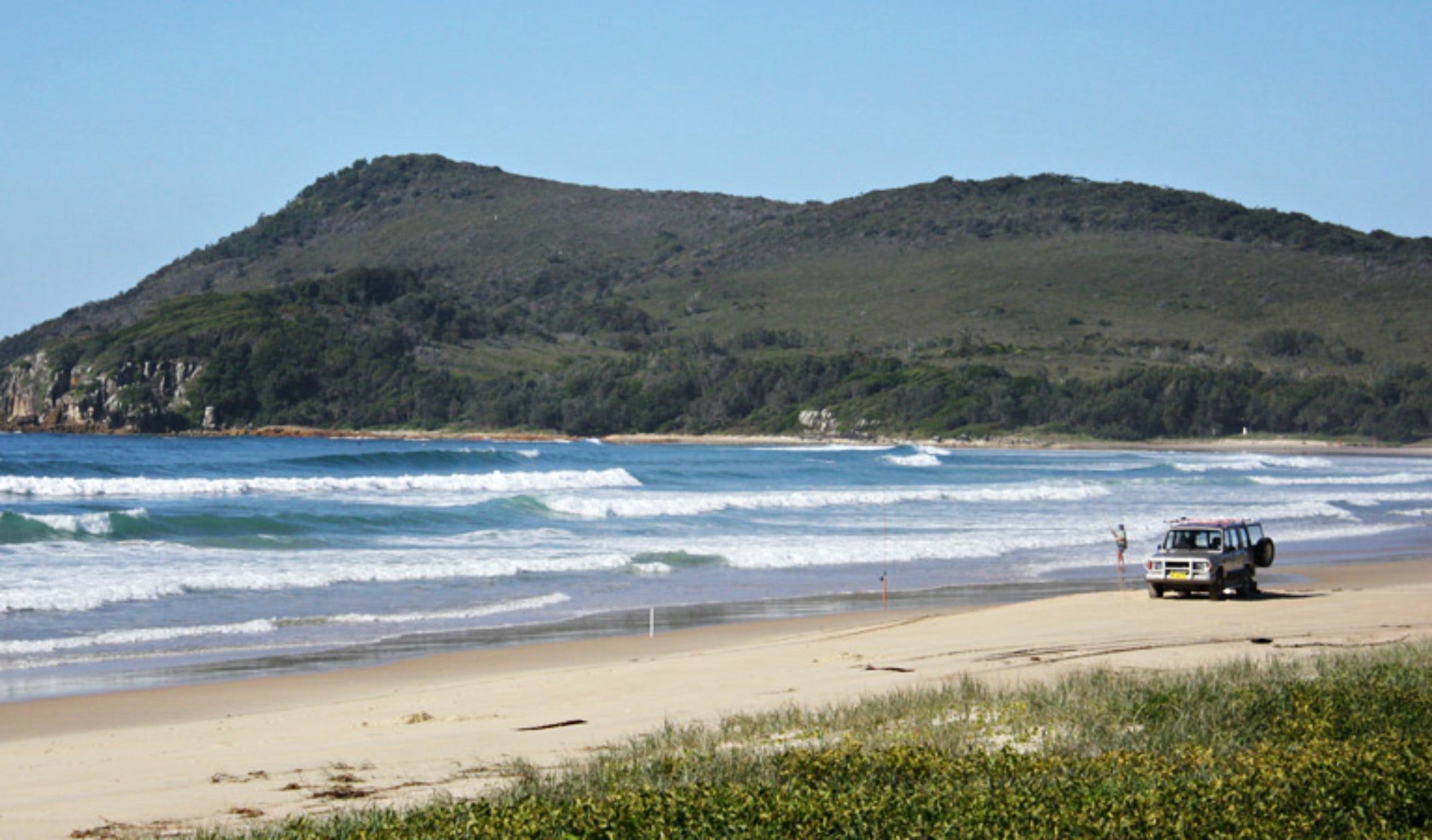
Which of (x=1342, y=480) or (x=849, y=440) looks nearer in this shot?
(x=1342, y=480)

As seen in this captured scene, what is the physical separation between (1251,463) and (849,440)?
39.0m

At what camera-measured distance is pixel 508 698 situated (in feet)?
39.6

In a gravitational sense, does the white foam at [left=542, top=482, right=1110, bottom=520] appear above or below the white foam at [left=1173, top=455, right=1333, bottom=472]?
below

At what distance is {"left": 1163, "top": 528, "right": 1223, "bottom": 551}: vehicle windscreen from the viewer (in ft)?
69.3

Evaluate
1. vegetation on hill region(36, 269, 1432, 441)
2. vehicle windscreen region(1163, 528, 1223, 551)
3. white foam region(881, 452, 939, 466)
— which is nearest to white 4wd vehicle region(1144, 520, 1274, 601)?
vehicle windscreen region(1163, 528, 1223, 551)

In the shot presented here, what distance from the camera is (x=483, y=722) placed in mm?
10891

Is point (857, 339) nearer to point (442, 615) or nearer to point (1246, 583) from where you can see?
point (1246, 583)

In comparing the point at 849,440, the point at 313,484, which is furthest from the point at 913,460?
the point at 849,440

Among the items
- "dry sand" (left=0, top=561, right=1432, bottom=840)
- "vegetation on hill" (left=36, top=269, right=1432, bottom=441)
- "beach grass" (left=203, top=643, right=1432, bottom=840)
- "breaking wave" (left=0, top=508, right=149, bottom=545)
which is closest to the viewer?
"beach grass" (left=203, top=643, right=1432, bottom=840)

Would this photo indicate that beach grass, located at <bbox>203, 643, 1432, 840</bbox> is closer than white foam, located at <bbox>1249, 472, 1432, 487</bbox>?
Yes

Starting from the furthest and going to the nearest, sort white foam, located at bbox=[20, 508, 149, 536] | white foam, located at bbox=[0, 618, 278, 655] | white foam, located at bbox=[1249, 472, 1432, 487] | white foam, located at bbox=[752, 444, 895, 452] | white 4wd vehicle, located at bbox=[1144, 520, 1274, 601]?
white foam, located at bbox=[752, 444, 895, 452], white foam, located at bbox=[1249, 472, 1432, 487], white foam, located at bbox=[20, 508, 149, 536], white 4wd vehicle, located at bbox=[1144, 520, 1274, 601], white foam, located at bbox=[0, 618, 278, 655]

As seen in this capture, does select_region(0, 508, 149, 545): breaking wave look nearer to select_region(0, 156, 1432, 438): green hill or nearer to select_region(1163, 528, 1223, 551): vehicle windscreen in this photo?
select_region(1163, 528, 1223, 551): vehicle windscreen

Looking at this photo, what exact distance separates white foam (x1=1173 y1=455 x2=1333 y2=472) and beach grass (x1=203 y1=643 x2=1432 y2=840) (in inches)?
2323

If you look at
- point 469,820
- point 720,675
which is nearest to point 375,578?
point 720,675
